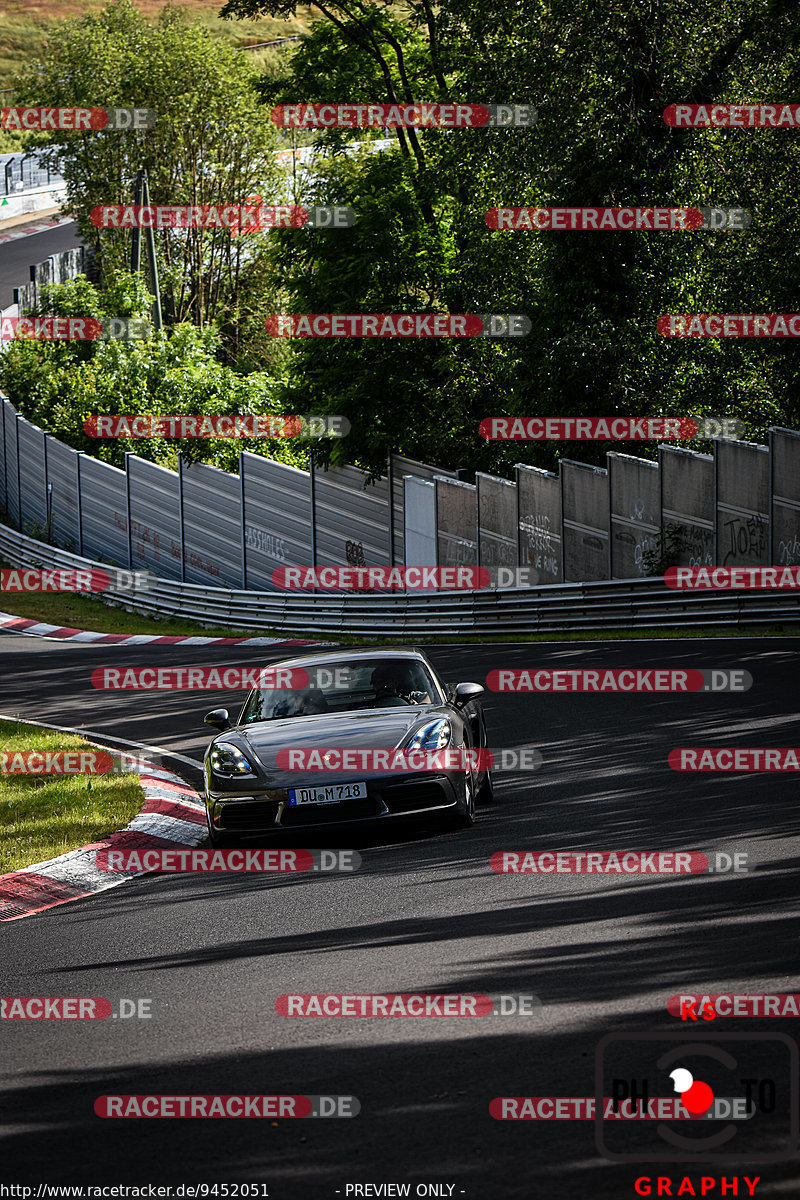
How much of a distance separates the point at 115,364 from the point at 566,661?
2614cm

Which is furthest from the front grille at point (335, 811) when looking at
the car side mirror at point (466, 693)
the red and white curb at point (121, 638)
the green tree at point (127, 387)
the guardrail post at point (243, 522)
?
the green tree at point (127, 387)

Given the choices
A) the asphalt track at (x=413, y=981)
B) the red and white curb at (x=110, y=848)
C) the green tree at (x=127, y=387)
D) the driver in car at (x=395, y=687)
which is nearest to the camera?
the asphalt track at (x=413, y=981)

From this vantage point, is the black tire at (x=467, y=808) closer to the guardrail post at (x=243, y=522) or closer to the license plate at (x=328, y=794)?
the license plate at (x=328, y=794)

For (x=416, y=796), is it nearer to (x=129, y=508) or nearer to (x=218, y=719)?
(x=218, y=719)

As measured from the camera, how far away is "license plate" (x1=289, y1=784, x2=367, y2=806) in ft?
29.6

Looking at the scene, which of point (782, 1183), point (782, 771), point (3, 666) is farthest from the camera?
point (3, 666)

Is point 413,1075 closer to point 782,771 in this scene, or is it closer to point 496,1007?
point 496,1007

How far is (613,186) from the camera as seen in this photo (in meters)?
24.8

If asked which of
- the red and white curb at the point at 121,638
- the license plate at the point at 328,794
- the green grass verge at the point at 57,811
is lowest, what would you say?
the red and white curb at the point at 121,638

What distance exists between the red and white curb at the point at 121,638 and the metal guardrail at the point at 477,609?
1088 mm

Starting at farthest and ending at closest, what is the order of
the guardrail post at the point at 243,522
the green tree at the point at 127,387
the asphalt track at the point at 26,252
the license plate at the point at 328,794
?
the asphalt track at the point at 26,252, the green tree at the point at 127,387, the guardrail post at the point at 243,522, the license plate at the point at 328,794

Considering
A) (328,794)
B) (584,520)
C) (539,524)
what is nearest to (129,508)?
(539,524)

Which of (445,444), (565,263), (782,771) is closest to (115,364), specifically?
(445,444)

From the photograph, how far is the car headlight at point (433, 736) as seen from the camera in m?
9.33
